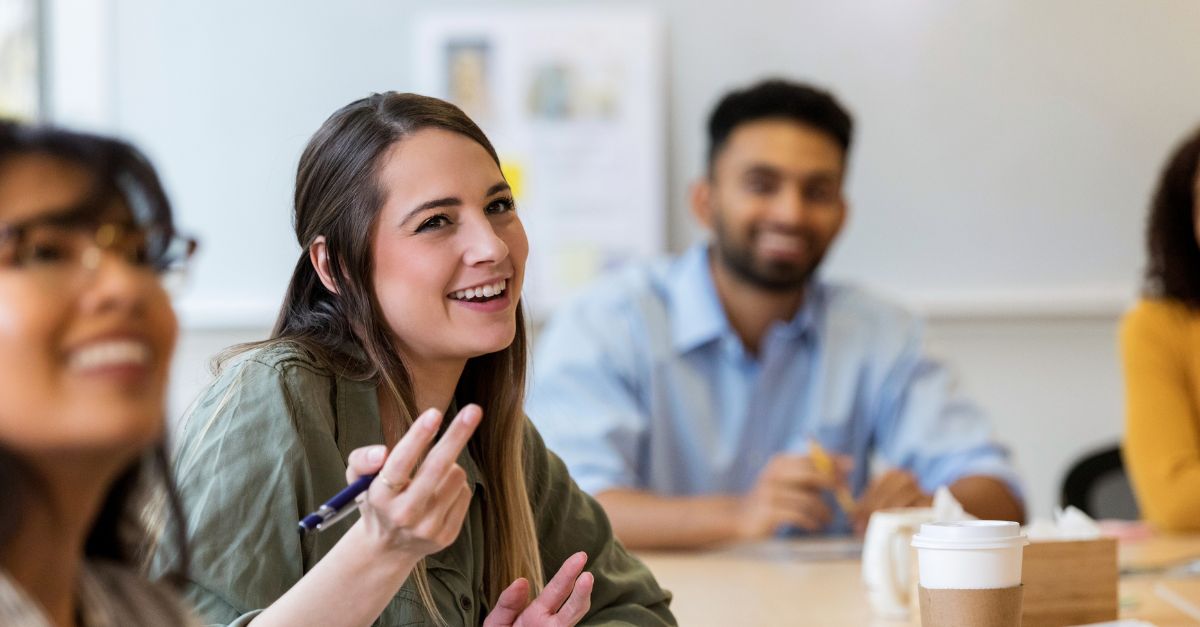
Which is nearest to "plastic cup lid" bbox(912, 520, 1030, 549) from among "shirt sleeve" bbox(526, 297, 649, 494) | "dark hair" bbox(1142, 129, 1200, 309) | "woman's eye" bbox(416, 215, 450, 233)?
"woman's eye" bbox(416, 215, 450, 233)

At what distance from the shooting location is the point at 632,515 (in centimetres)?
220

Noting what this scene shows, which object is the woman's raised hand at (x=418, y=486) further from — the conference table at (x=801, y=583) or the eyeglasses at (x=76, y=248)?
the conference table at (x=801, y=583)

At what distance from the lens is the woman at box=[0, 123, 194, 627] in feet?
1.98

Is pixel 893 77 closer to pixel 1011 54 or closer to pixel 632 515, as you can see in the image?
pixel 1011 54

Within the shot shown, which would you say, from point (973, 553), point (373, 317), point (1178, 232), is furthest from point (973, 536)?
point (1178, 232)

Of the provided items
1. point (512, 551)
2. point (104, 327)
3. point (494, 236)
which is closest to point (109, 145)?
point (104, 327)

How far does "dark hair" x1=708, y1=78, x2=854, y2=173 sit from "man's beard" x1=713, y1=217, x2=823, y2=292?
0.23m

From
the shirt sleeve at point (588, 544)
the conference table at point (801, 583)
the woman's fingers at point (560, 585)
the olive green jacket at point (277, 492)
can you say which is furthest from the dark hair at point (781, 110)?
the woman's fingers at point (560, 585)

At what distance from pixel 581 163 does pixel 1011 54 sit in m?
1.09

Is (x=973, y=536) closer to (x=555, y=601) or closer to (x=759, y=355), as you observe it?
(x=555, y=601)

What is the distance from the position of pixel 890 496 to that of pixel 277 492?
1.27 m

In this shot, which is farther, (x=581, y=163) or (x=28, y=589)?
(x=581, y=163)

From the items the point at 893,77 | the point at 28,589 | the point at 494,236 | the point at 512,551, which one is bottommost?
the point at 512,551

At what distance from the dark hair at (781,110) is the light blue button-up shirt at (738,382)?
1.06 ft
